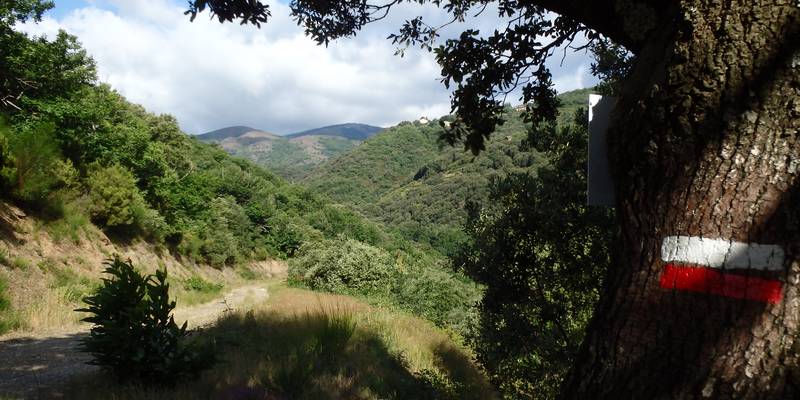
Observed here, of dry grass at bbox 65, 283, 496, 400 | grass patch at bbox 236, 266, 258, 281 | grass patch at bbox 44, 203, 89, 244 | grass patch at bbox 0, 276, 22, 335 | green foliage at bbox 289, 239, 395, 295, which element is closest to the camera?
dry grass at bbox 65, 283, 496, 400

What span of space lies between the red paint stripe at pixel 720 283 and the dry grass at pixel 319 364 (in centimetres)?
329

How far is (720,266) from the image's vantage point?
62.5 inches

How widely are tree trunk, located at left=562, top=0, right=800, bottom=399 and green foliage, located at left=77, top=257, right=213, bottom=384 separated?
3.72m

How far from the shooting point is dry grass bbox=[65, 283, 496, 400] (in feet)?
13.7

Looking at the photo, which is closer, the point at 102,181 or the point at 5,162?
the point at 5,162

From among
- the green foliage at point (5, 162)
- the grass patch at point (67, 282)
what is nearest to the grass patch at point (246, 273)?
the grass patch at point (67, 282)

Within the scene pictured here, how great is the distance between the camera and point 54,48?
15641mm

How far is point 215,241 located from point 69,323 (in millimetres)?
23120

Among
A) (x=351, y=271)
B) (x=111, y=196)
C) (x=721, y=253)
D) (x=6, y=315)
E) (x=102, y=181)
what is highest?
(x=102, y=181)

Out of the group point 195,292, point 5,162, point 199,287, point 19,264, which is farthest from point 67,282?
point 199,287

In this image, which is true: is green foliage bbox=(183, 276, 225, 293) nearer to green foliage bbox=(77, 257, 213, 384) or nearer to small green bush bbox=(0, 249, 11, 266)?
small green bush bbox=(0, 249, 11, 266)

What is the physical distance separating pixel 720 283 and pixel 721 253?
0.34ft

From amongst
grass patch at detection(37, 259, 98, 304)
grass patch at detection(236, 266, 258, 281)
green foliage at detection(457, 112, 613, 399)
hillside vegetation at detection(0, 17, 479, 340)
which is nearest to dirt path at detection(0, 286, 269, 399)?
hillside vegetation at detection(0, 17, 479, 340)

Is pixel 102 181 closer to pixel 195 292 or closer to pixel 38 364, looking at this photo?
pixel 195 292
